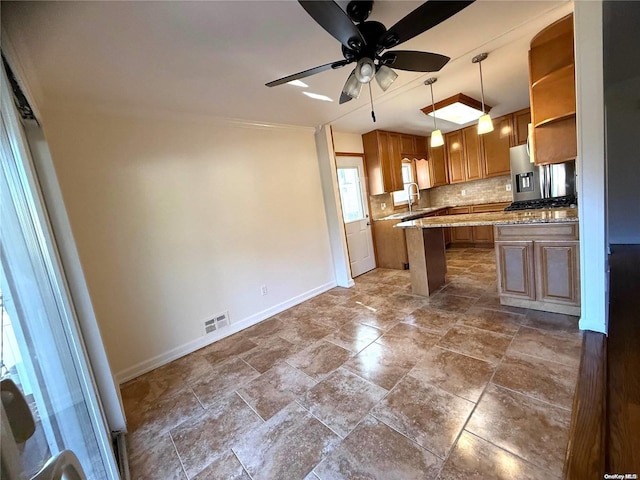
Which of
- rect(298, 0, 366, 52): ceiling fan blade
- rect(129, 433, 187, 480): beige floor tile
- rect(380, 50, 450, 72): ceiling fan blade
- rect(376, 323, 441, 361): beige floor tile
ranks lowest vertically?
rect(129, 433, 187, 480): beige floor tile

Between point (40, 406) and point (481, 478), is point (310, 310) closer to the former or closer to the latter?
point (481, 478)

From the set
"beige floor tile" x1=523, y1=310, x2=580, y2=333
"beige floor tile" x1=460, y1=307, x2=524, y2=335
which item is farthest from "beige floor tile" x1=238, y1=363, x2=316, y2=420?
"beige floor tile" x1=523, y1=310, x2=580, y2=333

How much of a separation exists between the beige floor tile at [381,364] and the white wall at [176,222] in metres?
1.51

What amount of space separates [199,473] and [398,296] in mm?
2666

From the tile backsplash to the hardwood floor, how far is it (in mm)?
2492

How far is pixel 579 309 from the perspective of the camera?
2.37 metres

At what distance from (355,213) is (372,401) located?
10.9 feet

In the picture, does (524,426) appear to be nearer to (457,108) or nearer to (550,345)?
(550,345)

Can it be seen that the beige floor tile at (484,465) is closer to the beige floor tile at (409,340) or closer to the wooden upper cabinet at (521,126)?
the beige floor tile at (409,340)

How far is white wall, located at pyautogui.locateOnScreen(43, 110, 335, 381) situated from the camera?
2.29m

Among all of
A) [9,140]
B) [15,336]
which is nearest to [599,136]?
[15,336]

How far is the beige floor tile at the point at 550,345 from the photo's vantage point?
6.25 ft

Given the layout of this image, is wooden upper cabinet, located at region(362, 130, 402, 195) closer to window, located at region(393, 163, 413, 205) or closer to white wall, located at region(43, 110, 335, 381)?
window, located at region(393, 163, 413, 205)

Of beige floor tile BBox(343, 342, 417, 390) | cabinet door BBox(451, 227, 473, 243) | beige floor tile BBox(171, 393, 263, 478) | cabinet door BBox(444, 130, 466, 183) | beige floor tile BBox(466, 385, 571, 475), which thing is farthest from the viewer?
cabinet door BBox(451, 227, 473, 243)
